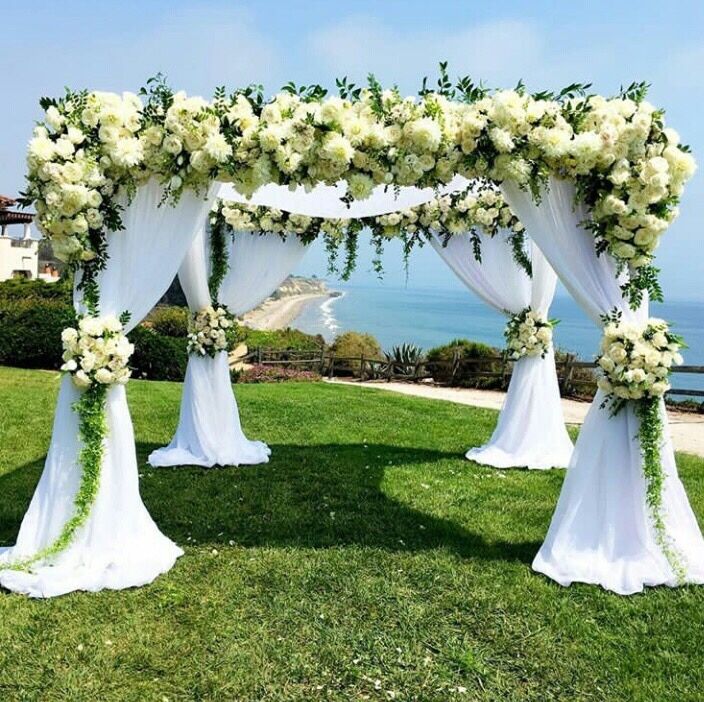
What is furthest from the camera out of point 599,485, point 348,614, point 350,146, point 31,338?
point 31,338

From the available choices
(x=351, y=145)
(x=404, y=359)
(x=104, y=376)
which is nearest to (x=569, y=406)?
(x=404, y=359)

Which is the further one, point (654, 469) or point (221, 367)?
point (221, 367)

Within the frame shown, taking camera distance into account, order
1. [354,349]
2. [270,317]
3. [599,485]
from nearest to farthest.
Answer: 1. [599,485]
2. [354,349]
3. [270,317]

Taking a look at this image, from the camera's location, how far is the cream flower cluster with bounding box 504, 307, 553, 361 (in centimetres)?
807

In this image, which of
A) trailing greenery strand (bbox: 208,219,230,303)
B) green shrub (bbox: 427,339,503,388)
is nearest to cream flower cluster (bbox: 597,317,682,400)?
trailing greenery strand (bbox: 208,219,230,303)

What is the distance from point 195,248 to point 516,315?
4051 millimetres

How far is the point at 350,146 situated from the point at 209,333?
399 centimetres

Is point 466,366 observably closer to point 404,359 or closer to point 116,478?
point 404,359

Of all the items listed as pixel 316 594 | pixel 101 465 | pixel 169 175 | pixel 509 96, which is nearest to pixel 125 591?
pixel 101 465

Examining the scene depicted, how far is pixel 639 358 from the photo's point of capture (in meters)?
4.51

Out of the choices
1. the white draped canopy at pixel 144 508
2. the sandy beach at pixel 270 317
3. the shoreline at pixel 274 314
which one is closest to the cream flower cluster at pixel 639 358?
the white draped canopy at pixel 144 508

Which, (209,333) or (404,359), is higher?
(209,333)

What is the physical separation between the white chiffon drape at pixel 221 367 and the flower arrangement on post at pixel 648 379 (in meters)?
4.49

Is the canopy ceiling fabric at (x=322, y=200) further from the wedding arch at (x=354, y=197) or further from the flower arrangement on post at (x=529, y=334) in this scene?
the wedding arch at (x=354, y=197)
